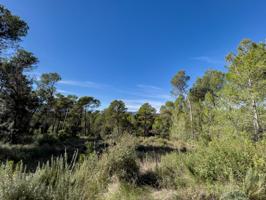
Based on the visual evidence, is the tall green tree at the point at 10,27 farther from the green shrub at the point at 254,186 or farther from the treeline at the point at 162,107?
the green shrub at the point at 254,186

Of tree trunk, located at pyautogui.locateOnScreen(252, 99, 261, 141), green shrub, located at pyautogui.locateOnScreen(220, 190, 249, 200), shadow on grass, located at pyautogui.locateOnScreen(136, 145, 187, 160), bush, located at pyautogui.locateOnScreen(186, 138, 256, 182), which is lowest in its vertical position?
shadow on grass, located at pyautogui.locateOnScreen(136, 145, 187, 160)

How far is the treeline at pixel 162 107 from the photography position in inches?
283

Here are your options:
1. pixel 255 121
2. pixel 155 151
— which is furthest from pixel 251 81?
pixel 155 151

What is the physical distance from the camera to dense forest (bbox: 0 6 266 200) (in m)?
2.49

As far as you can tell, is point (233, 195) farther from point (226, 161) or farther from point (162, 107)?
point (162, 107)

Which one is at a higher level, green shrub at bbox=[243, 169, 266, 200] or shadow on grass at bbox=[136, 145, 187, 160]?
green shrub at bbox=[243, 169, 266, 200]

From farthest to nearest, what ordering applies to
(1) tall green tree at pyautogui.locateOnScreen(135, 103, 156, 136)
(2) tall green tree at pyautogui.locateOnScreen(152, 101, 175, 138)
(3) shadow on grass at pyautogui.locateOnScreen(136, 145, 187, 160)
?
(1) tall green tree at pyautogui.locateOnScreen(135, 103, 156, 136) → (2) tall green tree at pyautogui.locateOnScreen(152, 101, 175, 138) → (3) shadow on grass at pyautogui.locateOnScreen(136, 145, 187, 160)

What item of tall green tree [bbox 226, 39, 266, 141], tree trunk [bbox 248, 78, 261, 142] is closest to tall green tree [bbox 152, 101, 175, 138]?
tall green tree [bbox 226, 39, 266, 141]

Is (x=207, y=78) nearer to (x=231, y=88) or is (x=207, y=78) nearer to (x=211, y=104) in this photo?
(x=211, y=104)

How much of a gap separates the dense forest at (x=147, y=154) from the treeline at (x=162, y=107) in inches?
2.0

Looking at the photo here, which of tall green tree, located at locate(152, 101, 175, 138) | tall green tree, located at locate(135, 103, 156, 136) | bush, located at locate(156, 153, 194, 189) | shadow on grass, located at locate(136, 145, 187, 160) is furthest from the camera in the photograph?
tall green tree, located at locate(135, 103, 156, 136)

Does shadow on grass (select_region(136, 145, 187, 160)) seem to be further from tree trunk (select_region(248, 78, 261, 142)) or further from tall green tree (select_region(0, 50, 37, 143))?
tall green tree (select_region(0, 50, 37, 143))

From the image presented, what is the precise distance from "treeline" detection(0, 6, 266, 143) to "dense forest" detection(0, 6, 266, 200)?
0.16 feet

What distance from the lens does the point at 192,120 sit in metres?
17.3
